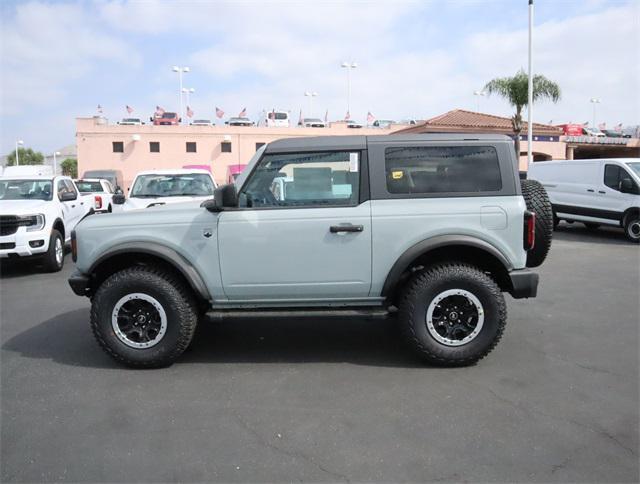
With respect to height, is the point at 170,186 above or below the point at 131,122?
below

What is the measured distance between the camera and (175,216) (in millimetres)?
4367

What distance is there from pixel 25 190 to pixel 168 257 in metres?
7.43

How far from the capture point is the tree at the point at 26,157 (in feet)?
276

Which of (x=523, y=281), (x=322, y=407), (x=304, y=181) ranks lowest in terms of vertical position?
(x=322, y=407)

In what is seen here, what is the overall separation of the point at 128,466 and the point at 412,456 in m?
1.62

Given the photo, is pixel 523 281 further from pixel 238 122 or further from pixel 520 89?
pixel 238 122

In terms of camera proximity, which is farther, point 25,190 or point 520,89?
point 520,89

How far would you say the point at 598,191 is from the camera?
12711 mm

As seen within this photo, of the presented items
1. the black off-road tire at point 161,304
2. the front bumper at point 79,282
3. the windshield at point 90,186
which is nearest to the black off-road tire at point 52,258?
the front bumper at point 79,282

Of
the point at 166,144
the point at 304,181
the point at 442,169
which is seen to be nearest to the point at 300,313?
the point at 304,181

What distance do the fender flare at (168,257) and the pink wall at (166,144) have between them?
1502 inches

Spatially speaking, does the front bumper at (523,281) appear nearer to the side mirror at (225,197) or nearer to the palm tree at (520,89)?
the side mirror at (225,197)

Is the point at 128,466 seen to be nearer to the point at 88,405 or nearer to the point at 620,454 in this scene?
the point at 88,405

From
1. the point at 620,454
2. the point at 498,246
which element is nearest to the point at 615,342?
the point at 498,246
